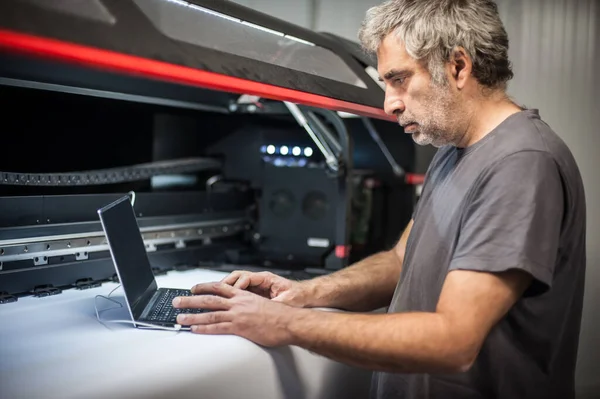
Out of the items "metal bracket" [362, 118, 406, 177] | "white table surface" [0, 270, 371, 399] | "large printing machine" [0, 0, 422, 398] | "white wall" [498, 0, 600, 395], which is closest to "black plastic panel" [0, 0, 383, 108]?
"large printing machine" [0, 0, 422, 398]

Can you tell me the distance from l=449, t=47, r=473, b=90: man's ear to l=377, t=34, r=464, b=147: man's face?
2cm

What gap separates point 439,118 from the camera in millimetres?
1304

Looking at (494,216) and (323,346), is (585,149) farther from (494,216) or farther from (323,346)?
(323,346)

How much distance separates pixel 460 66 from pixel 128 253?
2.93ft

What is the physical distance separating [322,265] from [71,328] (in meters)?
1.02

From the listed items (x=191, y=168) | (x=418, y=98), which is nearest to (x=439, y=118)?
(x=418, y=98)

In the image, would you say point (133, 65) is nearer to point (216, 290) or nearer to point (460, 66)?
point (216, 290)

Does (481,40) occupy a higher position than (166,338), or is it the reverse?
(481,40)

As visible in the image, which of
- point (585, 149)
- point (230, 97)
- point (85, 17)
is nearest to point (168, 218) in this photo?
point (230, 97)

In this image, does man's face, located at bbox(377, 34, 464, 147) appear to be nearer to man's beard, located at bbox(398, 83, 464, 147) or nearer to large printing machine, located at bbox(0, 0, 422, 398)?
man's beard, located at bbox(398, 83, 464, 147)

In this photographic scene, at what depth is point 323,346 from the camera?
1120 mm

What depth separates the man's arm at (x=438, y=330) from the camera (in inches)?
40.8

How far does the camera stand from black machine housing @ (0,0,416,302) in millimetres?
1495

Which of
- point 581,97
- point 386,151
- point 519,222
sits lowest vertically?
point 519,222
